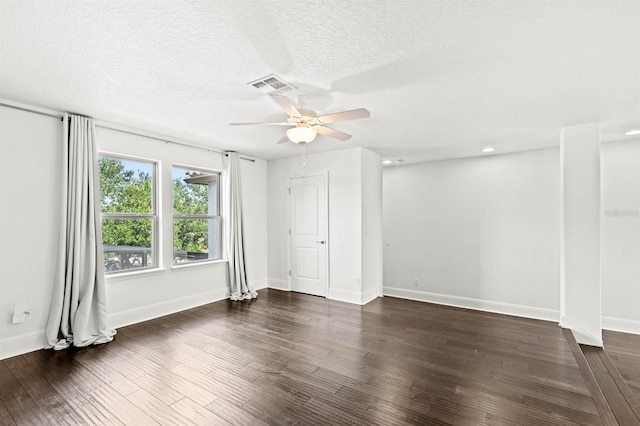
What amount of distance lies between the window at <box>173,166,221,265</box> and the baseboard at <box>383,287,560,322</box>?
3.63 meters

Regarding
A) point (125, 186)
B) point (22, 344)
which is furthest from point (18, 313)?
point (125, 186)

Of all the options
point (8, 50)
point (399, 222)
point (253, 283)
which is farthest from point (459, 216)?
point (8, 50)

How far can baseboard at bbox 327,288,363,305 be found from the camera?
5023mm

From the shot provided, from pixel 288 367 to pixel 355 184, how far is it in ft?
10.1

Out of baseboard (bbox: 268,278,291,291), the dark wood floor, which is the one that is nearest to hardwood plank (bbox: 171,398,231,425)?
the dark wood floor

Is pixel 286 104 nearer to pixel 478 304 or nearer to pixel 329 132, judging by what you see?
pixel 329 132

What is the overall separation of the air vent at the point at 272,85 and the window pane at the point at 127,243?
289 centimetres

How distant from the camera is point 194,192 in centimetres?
505

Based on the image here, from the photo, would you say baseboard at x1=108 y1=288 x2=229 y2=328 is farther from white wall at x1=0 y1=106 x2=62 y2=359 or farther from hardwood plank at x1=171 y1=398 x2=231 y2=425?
hardwood plank at x1=171 y1=398 x2=231 y2=425

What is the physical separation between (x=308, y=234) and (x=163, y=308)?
2.64m

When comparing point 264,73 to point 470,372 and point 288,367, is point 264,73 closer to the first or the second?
point 288,367

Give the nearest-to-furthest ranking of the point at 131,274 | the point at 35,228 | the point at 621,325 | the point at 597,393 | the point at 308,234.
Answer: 1. the point at 597,393
2. the point at 35,228
3. the point at 131,274
4. the point at 621,325
5. the point at 308,234

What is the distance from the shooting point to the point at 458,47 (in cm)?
209

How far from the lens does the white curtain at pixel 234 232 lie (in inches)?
207
